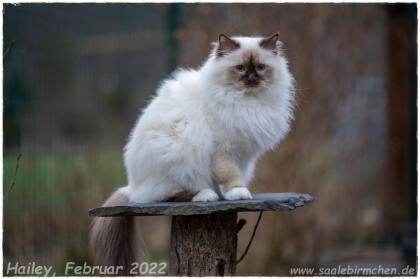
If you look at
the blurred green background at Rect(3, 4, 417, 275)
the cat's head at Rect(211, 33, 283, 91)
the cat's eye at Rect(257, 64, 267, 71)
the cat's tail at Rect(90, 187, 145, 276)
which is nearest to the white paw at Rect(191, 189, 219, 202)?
the cat's tail at Rect(90, 187, 145, 276)

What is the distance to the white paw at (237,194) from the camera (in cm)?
392

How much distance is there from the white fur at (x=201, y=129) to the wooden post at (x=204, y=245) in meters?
0.16

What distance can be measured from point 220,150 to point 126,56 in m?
4.24

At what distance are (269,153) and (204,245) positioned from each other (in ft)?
10.1

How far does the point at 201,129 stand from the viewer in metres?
4.04

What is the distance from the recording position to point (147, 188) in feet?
13.5

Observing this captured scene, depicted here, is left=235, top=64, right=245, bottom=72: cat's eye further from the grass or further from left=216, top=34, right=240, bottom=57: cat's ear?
the grass

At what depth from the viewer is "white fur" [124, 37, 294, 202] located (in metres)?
3.99

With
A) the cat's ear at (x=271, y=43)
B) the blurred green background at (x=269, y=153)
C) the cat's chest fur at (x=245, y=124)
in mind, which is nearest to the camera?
the cat's chest fur at (x=245, y=124)

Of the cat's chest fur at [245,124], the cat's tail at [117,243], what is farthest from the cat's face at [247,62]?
the cat's tail at [117,243]

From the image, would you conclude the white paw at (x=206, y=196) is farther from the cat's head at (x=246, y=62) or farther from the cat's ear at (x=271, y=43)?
the cat's ear at (x=271, y=43)

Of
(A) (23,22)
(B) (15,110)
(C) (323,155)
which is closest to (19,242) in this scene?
(B) (15,110)

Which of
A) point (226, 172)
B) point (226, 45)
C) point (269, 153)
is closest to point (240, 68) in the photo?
point (226, 45)

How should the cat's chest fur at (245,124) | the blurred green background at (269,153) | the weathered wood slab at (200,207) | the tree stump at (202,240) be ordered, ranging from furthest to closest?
the blurred green background at (269,153) → the cat's chest fur at (245,124) → the tree stump at (202,240) → the weathered wood slab at (200,207)
